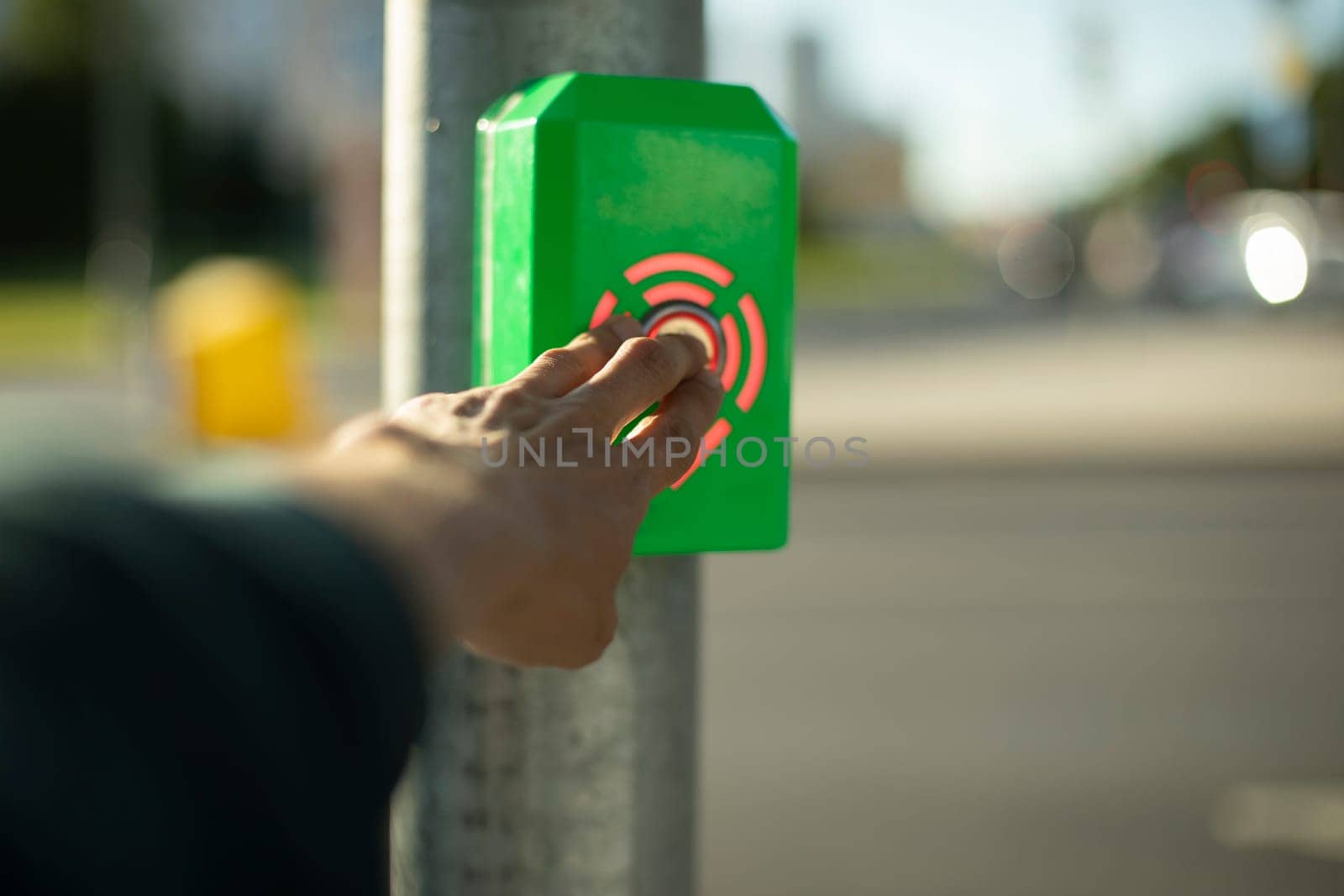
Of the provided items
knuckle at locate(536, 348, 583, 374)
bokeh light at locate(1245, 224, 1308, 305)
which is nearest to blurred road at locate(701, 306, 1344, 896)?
knuckle at locate(536, 348, 583, 374)

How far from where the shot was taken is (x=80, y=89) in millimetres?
35344

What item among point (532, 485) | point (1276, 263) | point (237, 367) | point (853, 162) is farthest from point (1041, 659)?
point (853, 162)

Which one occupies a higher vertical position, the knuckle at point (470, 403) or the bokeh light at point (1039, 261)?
the bokeh light at point (1039, 261)

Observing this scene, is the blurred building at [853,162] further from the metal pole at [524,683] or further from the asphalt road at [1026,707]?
the metal pole at [524,683]

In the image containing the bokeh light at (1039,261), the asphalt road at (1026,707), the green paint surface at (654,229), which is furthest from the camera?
the bokeh light at (1039,261)

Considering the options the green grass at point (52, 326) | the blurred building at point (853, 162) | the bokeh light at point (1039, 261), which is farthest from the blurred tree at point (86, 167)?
the blurred building at point (853, 162)

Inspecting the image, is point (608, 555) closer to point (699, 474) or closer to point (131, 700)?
point (699, 474)

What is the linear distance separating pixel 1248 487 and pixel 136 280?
12128 mm

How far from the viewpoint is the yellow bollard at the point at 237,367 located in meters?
8.20

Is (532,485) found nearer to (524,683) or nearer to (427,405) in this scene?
(427,405)

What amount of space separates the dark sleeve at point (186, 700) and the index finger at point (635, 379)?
0.36 meters

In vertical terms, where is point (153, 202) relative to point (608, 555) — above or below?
above

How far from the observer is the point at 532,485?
2.41 ft

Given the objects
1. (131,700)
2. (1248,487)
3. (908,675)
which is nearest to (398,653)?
(131,700)
